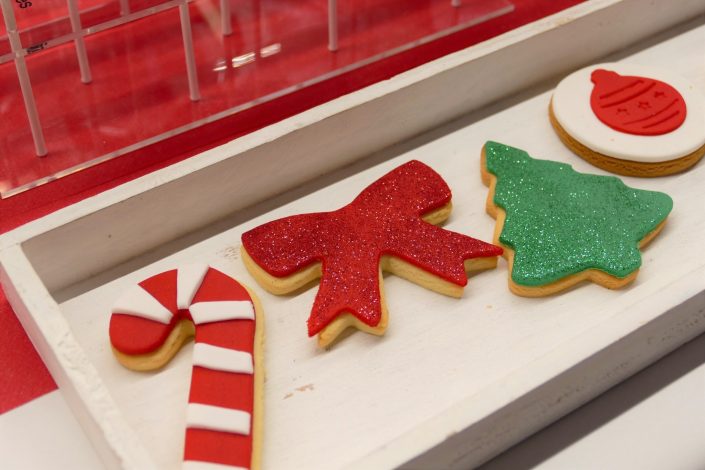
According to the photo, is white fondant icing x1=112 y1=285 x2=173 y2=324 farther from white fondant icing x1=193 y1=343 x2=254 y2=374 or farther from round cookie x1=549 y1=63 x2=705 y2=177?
round cookie x1=549 y1=63 x2=705 y2=177

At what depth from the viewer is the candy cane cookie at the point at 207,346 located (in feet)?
2.55

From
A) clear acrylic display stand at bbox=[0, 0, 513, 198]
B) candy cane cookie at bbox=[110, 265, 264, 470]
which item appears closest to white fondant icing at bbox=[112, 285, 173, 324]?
candy cane cookie at bbox=[110, 265, 264, 470]

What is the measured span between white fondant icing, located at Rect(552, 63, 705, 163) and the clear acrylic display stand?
0.23 m

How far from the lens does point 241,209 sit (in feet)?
3.26

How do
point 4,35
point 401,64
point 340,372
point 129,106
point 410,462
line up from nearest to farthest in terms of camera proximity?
1. point 410,462
2. point 340,372
3. point 4,35
4. point 129,106
5. point 401,64

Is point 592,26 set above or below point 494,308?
above

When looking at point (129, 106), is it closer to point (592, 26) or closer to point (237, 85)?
point (237, 85)

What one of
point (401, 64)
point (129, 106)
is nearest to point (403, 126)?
point (401, 64)

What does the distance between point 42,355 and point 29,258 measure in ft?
0.31

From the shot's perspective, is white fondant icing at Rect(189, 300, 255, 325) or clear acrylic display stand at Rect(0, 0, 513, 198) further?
clear acrylic display stand at Rect(0, 0, 513, 198)

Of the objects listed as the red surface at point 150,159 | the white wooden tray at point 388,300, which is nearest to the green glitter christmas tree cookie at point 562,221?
the white wooden tray at point 388,300

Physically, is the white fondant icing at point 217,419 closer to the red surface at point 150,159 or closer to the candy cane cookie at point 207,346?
the candy cane cookie at point 207,346

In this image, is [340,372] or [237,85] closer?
[340,372]

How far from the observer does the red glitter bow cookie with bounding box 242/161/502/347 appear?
874mm
